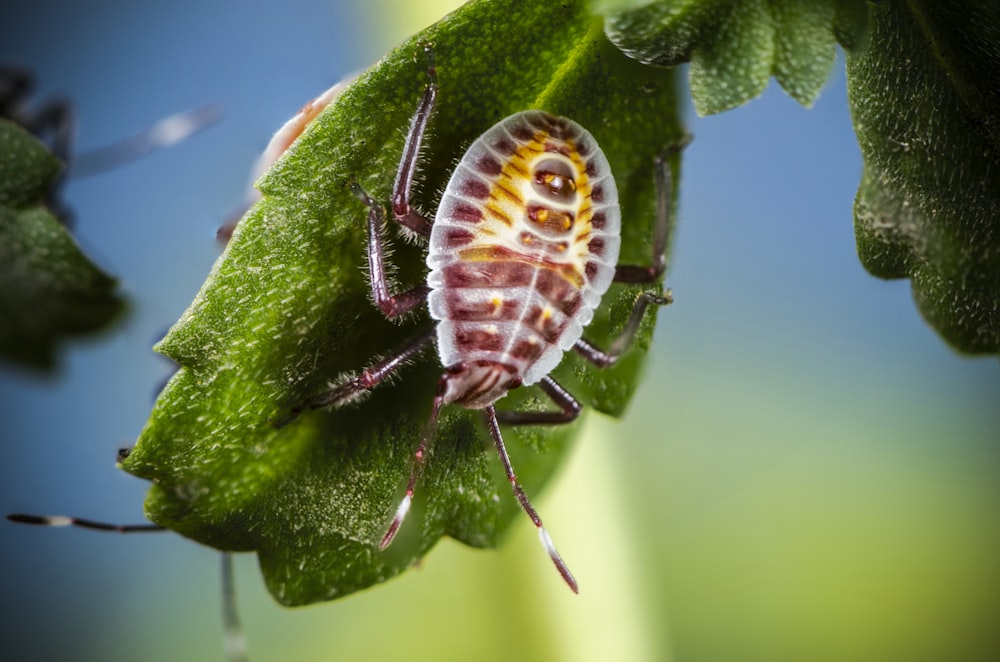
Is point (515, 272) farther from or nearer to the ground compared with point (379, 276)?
nearer to the ground

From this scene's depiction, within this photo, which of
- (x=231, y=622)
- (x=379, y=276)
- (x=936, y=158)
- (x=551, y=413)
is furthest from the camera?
(x=231, y=622)

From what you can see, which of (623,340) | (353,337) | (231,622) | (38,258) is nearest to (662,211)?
(623,340)

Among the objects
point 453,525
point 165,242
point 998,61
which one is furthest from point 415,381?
point 165,242

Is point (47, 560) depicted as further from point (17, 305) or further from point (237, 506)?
point (237, 506)

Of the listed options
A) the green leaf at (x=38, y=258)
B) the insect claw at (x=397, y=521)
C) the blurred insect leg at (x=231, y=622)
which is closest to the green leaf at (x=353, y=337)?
the insect claw at (x=397, y=521)

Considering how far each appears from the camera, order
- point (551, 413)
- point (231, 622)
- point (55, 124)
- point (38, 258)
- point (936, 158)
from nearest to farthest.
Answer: point (936, 158) → point (551, 413) → point (38, 258) → point (231, 622) → point (55, 124)

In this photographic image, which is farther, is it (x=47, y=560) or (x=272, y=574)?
(x=47, y=560)

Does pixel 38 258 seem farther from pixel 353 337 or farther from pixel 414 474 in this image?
pixel 414 474
